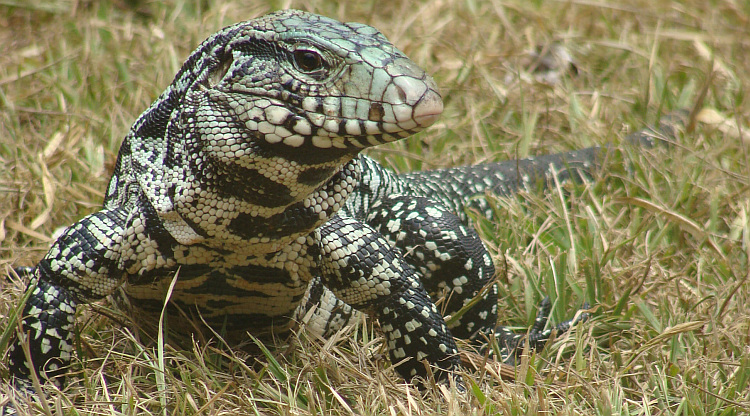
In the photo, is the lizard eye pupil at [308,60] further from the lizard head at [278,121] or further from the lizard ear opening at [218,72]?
the lizard ear opening at [218,72]

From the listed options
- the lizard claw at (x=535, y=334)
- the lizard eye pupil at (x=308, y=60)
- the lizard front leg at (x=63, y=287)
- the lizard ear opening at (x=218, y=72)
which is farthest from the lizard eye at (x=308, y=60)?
the lizard claw at (x=535, y=334)

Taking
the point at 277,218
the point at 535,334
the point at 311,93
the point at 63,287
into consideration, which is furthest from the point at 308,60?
the point at 535,334

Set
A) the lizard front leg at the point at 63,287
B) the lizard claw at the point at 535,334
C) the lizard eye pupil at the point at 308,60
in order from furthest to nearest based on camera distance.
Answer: the lizard claw at the point at 535,334 → the lizard front leg at the point at 63,287 → the lizard eye pupil at the point at 308,60

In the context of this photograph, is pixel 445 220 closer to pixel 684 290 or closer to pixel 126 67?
pixel 684 290

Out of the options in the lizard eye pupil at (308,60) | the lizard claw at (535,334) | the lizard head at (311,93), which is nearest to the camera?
the lizard head at (311,93)

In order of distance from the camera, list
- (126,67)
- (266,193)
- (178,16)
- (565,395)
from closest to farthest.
Answer: (266,193) → (565,395) → (126,67) → (178,16)

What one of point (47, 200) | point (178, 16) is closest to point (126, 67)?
point (178, 16)

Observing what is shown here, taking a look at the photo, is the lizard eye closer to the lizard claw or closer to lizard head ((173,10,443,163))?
lizard head ((173,10,443,163))
